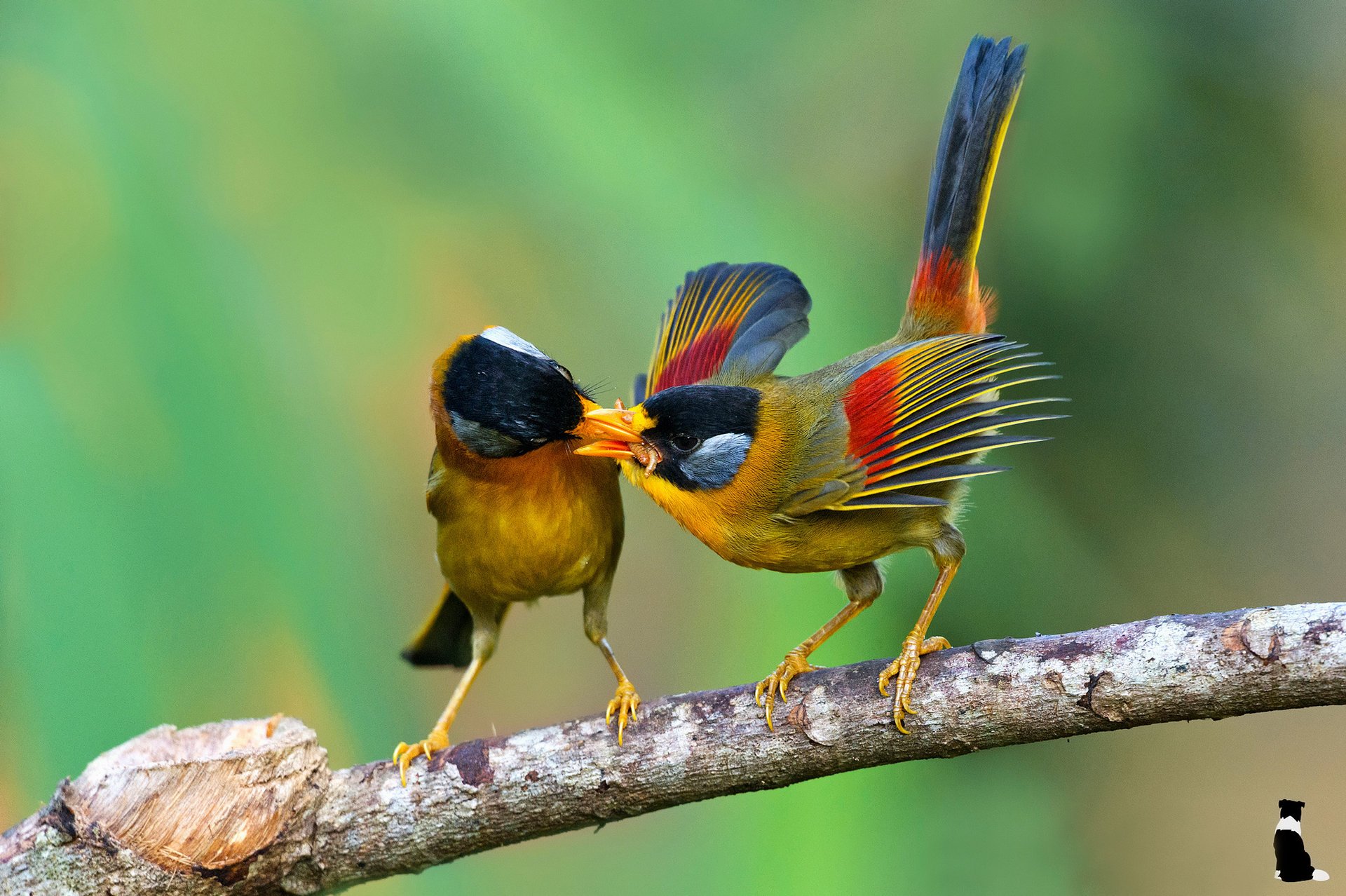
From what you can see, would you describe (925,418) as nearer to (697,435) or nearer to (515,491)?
(697,435)

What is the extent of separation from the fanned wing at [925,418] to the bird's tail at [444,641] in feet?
4.28

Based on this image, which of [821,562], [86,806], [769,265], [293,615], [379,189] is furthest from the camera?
[379,189]

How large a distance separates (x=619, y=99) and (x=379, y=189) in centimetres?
82

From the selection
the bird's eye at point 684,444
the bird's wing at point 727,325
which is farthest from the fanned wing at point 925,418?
the bird's wing at point 727,325

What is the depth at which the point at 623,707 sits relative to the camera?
220cm

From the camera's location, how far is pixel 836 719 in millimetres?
2016

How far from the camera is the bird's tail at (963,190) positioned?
8.44 feet

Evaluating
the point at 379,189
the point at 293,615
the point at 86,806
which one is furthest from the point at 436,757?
the point at 379,189

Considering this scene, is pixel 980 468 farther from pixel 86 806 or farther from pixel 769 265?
pixel 86 806

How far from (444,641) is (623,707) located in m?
1.00

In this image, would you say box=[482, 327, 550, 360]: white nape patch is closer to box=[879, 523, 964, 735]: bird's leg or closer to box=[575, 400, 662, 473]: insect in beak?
box=[575, 400, 662, 473]: insect in beak

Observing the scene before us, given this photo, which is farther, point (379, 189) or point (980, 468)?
point (379, 189)

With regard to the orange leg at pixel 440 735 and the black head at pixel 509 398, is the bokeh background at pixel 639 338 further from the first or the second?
the black head at pixel 509 398

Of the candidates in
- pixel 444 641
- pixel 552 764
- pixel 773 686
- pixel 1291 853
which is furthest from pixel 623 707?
pixel 1291 853
